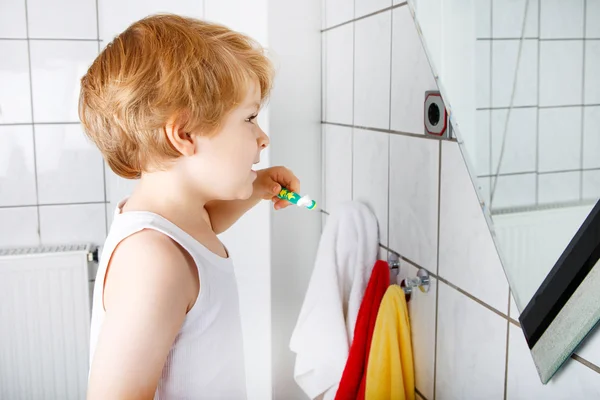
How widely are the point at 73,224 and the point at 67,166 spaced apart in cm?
18

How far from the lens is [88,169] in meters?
1.82

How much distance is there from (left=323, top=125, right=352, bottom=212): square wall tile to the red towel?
0.24m

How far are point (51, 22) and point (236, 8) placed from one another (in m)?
0.63

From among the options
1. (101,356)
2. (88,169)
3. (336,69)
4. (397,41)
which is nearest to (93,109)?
(101,356)

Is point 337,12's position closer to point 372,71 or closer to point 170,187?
point 372,71

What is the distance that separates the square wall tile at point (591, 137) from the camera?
0.48 metres

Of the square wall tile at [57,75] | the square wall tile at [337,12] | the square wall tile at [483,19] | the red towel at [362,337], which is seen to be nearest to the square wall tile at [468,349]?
the red towel at [362,337]

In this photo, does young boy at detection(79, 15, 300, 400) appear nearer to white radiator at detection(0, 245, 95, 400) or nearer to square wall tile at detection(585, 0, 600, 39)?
square wall tile at detection(585, 0, 600, 39)

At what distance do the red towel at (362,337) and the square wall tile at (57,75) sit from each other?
3.78 ft

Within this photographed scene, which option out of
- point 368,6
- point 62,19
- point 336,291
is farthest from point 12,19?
point 336,291

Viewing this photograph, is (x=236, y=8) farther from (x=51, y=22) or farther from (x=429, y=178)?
(x=429, y=178)

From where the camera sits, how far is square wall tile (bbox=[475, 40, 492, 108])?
592 millimetres

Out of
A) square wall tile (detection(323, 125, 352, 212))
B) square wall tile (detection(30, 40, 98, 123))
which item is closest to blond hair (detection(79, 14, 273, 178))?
square wall tile (detection(323, 125, 352, 212))

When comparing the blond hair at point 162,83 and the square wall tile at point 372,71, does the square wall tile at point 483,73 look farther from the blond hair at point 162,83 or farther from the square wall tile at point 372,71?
the square wall tile at point 372,71
